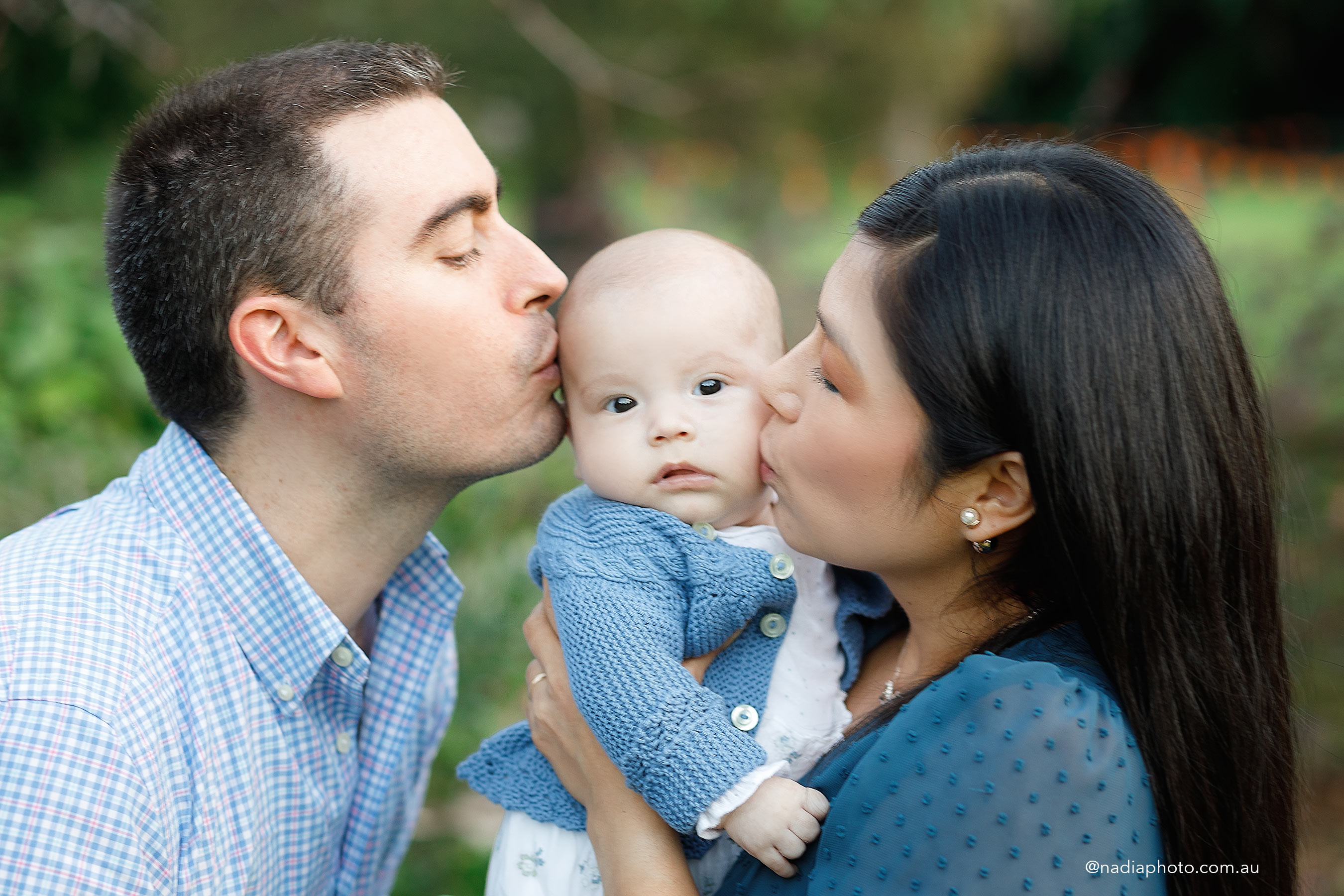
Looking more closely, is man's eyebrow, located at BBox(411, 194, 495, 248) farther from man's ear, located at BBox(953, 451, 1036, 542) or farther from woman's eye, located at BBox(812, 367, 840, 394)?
man's ear, located at BBox(953, 451, 1036, 542)

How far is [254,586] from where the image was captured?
223cm

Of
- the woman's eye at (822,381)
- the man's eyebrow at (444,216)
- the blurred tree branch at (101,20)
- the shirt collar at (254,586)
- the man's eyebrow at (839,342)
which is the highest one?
the blurred tree branch at (101,20)

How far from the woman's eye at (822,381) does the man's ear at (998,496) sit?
0.94ft

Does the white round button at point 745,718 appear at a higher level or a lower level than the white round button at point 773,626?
lower

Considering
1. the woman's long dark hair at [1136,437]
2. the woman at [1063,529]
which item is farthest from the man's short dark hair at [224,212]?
the woman's long dark hair at [1136,437]

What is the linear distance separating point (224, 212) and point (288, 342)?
31 centimetres

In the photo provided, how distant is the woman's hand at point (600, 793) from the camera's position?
192 cm

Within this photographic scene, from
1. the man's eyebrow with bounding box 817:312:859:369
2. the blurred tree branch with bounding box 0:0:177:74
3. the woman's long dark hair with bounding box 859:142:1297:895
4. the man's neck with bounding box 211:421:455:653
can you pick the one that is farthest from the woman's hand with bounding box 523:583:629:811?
the blurred tree branch with bounding box 0:0:177:74

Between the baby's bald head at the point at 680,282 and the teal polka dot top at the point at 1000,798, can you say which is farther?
the baby's bald head at the point at 680,282

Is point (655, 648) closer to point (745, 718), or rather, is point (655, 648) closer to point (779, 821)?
point (745, 718)

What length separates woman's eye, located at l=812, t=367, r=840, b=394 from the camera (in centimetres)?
193

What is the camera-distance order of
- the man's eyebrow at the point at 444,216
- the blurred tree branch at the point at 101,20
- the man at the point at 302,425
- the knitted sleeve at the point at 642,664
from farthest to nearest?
the blurred tree branch at the point at 101,20 → the man's eyebrow at the point at 444,216 → the man at the point at 302,425 → the knitted sleeve at the point at 642,664

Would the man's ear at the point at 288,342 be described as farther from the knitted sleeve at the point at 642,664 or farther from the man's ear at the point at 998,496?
the man's ear at the point at 998,496

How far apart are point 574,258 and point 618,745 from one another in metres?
8.99
